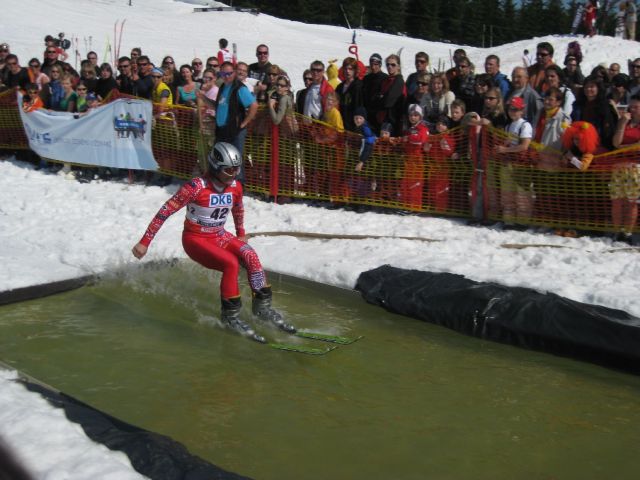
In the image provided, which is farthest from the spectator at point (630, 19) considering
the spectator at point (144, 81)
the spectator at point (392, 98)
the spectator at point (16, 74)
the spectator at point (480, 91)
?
the spectator at point (16, 74)

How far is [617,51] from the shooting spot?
26.0m

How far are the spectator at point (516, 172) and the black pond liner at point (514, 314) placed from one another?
7.97 feet

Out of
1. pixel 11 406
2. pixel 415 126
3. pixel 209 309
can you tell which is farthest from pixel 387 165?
pixel 11 406

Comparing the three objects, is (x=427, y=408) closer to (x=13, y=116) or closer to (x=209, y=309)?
(x=209, y=309)

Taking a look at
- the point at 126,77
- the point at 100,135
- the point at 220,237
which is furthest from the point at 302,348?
the point at 126,77

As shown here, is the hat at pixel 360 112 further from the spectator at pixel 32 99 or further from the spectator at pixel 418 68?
the spectator at pixel 32 99

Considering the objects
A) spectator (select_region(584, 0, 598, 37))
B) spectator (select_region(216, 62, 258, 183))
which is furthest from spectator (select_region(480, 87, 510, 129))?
spectator (select_region(584, 0, 598, 37))

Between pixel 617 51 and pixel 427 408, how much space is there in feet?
78.7

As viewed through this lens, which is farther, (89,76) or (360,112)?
(89,76)

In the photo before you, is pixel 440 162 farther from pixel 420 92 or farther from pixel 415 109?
pixel 420 92

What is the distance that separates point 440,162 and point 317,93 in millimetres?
2405

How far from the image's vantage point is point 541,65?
36.8ft

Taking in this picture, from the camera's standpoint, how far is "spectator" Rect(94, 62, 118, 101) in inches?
565

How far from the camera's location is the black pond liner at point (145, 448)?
379cm
